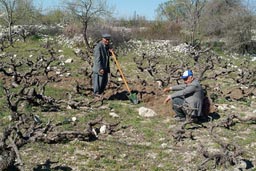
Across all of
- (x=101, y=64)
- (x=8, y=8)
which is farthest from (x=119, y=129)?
(x=8, y=8)

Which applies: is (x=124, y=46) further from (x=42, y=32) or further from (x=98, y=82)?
(x=98, y=82)

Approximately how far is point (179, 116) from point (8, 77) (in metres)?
5.33

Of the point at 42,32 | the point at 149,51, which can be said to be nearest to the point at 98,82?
the point at 149,51

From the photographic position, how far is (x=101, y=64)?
30.2ft

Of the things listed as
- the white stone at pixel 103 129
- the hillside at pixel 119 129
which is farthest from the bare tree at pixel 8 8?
the white stone at pixel 103 129

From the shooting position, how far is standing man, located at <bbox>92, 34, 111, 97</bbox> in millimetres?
9078

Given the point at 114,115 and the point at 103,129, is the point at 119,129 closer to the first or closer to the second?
the point at 103,129

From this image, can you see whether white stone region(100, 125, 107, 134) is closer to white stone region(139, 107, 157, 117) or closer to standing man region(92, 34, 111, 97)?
white stone region(139, 107, 157, 117)

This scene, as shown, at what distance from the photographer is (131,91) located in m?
9.81

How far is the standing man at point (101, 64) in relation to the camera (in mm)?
9078

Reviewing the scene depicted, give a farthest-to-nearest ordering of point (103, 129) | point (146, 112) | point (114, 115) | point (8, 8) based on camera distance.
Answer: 1. point (8, 8)
2. point (146, 112)
3. point (114, 115)
4. point (103, 129)

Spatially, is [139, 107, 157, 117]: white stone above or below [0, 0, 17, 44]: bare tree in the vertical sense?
below

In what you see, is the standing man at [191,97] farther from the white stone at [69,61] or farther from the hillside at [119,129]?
the white stone at [69,61]

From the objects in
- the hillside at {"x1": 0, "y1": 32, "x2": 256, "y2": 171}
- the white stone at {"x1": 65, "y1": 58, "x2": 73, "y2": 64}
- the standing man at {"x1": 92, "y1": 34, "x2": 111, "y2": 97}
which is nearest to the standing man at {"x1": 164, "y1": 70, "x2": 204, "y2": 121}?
the hillside at {"x1": 0, "y1": 32, "x2": 256, "y2": 171}
